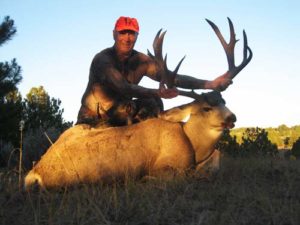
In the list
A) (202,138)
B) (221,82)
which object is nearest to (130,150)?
(202,138)

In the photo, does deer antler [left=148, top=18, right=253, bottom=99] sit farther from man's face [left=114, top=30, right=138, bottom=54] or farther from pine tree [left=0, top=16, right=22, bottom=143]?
pine tree [left=0, top=16, right=22, bottom=143]

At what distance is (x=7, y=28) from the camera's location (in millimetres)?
17016

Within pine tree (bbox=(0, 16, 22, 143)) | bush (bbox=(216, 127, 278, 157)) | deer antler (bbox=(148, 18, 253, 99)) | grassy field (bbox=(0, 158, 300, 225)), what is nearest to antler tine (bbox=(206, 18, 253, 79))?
deer antler (bbox=(148, 18, 253, 99))

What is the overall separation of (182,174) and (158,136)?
0.52 metres

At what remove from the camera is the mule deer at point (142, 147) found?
14.7ft

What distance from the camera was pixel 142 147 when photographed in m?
4.63

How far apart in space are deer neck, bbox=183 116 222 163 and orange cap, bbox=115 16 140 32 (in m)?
1.47

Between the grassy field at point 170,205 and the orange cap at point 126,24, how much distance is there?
207 cm

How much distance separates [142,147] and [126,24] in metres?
1.69

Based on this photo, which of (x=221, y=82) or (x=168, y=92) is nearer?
(x=168, y=92)

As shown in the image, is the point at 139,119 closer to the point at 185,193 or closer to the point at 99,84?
the point at 99,84

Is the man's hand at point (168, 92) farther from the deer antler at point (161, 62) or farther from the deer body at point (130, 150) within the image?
the deer body at point (130, 150)

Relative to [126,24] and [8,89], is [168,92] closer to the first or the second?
[126,24]

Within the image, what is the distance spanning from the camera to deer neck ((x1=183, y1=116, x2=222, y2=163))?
489 cm
